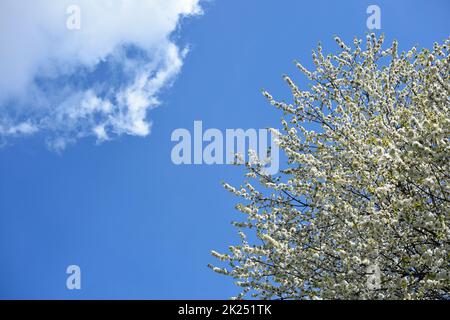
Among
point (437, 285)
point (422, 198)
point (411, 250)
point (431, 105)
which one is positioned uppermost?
point (431, 105)

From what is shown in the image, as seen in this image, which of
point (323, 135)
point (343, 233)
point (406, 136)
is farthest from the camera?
point (323, 135)

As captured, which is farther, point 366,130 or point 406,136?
point 366,130

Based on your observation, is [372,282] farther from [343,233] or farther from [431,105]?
[431,105]

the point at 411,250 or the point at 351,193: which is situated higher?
the point at 351,193

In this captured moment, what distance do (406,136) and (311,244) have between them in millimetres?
3571
